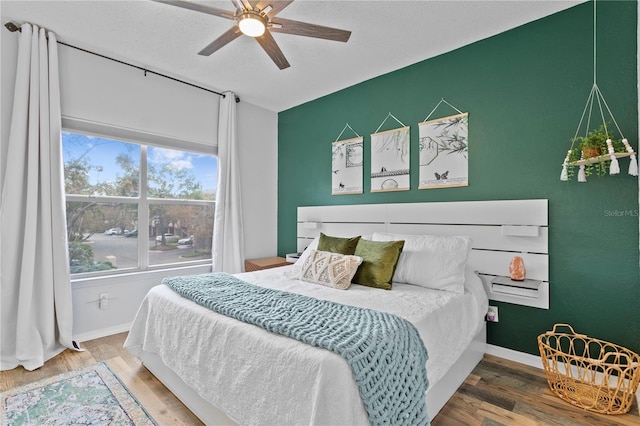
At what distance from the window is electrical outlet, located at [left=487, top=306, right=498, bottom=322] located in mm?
3129

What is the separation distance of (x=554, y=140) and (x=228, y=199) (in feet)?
10.8

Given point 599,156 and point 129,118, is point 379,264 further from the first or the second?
point 129,118

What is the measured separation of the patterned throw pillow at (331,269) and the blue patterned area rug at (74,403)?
1.34 meters

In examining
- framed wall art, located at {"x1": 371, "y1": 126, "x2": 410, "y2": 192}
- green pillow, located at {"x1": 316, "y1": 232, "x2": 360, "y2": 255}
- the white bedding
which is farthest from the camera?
framed wall art, located at {"x1": 371, "y1": 126, "x2": 410, "y2": 192}

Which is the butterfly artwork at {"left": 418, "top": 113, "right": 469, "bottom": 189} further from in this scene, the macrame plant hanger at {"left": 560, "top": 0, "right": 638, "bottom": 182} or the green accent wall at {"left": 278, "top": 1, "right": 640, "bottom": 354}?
the macrame plant hanger at {"left": 560, "top": 0, "right": 638, "bottom": 182}

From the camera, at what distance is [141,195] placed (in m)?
3.39

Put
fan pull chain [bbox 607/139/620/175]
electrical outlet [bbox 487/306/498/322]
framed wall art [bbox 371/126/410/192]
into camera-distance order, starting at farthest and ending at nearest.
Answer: framed wall art [bbox 371/126/410/192], electrical outlet [bbox 487/306/498/322], fan pull chain [bbox 607/139/620/175]

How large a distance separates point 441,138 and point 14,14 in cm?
362

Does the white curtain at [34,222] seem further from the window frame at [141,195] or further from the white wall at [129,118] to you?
the window frame at [141,195]

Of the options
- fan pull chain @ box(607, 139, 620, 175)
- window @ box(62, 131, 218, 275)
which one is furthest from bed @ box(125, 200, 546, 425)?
window @ box(62, 131, 218, 275)

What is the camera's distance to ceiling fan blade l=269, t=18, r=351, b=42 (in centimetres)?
198

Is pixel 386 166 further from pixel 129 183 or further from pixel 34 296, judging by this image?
pixel 34 296

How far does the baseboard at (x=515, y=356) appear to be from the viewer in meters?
2.40

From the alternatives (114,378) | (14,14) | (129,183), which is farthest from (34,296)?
(14,14)
